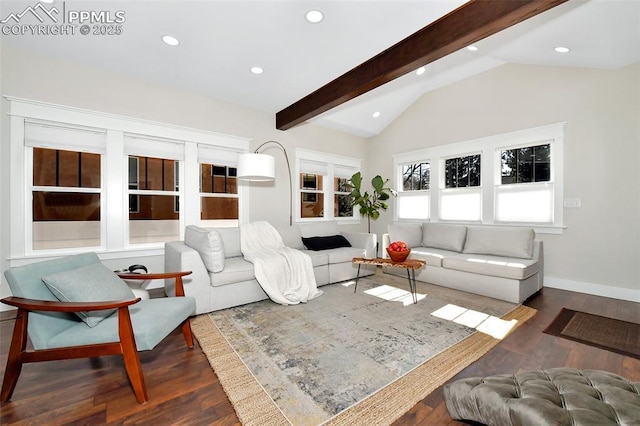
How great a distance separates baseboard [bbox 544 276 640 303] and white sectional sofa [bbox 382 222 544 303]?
0.24 meters

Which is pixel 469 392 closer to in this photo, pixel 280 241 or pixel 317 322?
pixel 317 322

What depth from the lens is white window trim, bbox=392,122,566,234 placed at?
3926mm

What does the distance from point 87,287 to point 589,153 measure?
5.63 meters

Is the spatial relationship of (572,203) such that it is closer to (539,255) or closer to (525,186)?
(525,186)

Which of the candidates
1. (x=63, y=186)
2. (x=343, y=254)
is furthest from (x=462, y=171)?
(x=63, y=186)

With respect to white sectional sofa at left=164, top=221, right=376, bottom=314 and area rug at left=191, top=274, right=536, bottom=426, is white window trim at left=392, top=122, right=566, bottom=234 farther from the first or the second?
white sectional sofa at left=164, top=221, right=376, bottom=314

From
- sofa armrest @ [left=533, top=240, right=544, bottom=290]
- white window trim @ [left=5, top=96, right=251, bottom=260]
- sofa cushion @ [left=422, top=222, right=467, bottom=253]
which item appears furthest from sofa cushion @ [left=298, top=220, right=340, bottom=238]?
sofa armrest @ [left=533, top=240, right=544, bottom=290]

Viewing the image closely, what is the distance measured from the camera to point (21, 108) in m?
3.02

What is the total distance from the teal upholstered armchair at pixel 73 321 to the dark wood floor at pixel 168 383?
0.14 m

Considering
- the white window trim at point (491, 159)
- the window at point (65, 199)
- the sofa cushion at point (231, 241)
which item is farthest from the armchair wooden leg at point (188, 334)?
the white window trim at point (491, 159)

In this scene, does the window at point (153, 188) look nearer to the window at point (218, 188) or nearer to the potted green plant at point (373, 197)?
the window at point (218, 188)

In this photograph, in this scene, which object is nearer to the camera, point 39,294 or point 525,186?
point 39,294

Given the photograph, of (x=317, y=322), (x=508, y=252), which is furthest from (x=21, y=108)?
(x=508, y=252)

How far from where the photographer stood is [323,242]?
4.29 meters
